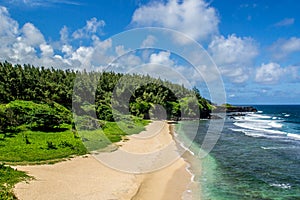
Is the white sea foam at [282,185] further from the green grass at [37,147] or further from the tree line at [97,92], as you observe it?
the tree line at [97,92]

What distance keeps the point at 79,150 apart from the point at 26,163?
240 inches

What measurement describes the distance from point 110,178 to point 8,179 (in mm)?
6248

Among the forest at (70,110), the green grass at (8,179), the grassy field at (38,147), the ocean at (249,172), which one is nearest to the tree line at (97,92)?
the forest at (70,110)

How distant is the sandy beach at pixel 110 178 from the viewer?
1559 cm

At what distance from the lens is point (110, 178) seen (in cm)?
1933

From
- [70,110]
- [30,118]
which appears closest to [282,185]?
[30,118]

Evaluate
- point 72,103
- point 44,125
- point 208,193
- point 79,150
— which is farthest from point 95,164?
point 72,103

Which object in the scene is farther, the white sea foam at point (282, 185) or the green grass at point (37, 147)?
the green grass at point (37, 147)

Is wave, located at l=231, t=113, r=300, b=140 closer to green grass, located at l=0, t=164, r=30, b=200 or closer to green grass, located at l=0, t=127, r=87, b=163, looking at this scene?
green grass, located at l=0, t=127, r=87, b=163

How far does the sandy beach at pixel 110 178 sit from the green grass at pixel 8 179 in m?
0.43

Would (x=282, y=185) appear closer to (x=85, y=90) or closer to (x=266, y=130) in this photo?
(x=266, y=130)

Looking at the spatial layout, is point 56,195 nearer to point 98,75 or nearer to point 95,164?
point 95,164

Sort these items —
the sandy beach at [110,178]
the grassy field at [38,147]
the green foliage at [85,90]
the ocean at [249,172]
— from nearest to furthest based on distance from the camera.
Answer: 1. the sandy beach at [110,178]
2. the grassy field at [38,147]
3. the ocean at [249,172]
4. the green foliage at [85,90]

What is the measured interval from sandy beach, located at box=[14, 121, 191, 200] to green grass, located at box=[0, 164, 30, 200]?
0.43 m
